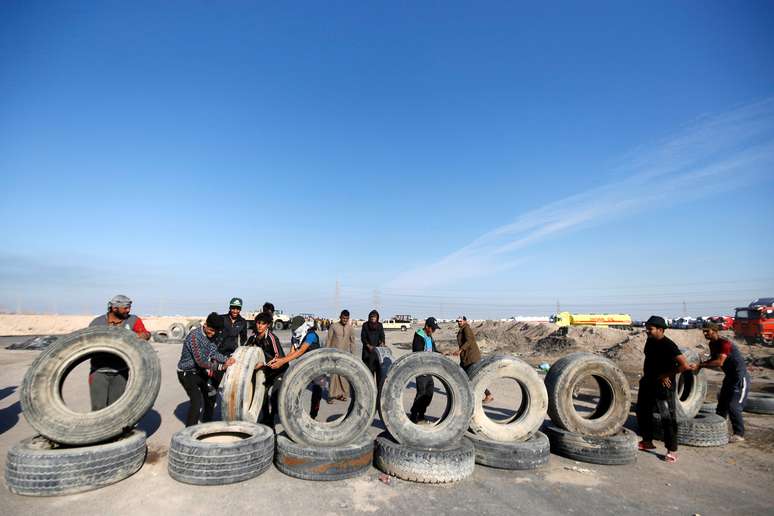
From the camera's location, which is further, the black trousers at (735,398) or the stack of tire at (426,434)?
the black trousers at (735,398)

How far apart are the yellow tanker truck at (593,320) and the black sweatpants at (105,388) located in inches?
1852

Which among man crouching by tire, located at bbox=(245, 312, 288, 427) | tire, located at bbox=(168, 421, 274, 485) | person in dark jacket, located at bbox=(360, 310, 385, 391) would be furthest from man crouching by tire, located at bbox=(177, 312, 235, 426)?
person in dark jacket, located at bbox=(360, 310, 385, 391)

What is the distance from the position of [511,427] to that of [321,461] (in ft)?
9.76

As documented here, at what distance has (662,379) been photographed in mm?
6539

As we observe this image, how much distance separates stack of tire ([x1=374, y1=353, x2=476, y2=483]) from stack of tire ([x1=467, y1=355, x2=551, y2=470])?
355mm

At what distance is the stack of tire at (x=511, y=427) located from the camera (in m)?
5.91

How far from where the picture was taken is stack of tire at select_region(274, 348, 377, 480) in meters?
5.32

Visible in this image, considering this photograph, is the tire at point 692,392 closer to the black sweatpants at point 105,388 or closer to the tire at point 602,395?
the tire at point 602,395

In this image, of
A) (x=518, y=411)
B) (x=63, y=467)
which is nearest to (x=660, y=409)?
(x=518, y=411)

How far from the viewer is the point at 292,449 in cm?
539

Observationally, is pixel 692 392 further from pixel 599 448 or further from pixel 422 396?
pixel 422 396

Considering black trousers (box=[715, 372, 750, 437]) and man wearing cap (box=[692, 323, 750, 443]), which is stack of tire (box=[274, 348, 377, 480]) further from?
black trousers (box=[715, 372, 750, 437])

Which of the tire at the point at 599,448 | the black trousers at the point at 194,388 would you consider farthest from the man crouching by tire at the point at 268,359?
the tire at the point at 599,448

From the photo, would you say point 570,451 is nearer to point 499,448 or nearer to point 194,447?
point 499,448
